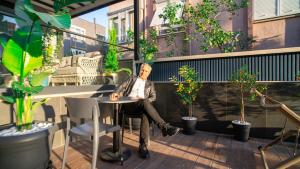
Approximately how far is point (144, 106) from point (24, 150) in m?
1.42

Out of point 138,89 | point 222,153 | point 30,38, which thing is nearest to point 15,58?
point 30,38

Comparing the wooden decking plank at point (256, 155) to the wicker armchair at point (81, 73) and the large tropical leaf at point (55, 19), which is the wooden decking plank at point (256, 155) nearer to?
the large tropical leaf at point (55, 19)

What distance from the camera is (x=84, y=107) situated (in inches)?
72.1

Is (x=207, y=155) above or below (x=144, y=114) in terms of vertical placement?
below

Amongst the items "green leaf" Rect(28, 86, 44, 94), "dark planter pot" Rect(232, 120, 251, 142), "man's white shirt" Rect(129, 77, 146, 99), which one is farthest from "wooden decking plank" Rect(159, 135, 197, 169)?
"green leaf" Rect(28, 86, 44, 94)

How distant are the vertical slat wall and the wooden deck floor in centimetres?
117

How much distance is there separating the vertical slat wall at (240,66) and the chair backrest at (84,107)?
2.53 m

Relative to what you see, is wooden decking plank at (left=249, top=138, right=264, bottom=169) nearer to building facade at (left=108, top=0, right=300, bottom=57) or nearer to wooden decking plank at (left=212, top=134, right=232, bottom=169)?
wooden decking plank at (left=212, top=134, right=232, bottom=169)

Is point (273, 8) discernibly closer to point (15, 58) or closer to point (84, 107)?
point (84, 107)

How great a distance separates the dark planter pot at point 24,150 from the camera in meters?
1.50

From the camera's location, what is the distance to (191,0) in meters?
6.72

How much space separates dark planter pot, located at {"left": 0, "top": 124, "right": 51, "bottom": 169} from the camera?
1.50 meters

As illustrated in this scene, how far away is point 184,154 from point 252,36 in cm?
457

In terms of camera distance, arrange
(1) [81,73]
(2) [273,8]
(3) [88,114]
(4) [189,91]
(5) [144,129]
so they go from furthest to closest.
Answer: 1. (2) [273,8]
2. (1) [81,73]
3. (4) [189,91]
4. (5) [144,129]
5. (3) [88,114]
